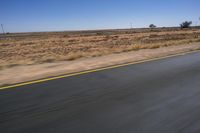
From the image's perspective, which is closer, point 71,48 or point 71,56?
point 71,56

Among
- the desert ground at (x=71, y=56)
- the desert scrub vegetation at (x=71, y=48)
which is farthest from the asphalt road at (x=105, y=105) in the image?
the desert scrub vegetation at (x=71, y=48)

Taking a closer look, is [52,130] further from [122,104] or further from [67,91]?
[67,91]

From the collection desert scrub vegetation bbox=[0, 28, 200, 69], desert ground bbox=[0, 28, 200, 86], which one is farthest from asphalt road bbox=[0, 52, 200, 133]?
desert scrub vegetation bbox=[0, 28, 200, 69]

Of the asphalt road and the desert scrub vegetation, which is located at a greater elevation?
the asphalt road

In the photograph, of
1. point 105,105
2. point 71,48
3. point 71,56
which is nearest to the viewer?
point 105,105

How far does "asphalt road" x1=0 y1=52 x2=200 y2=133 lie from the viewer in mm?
3791

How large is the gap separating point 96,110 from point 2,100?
7.74 ft

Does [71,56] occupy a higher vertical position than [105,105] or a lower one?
lower

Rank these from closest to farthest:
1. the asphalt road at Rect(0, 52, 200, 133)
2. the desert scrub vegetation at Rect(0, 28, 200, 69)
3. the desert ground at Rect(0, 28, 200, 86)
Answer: the asphalt road at Rect(0, 52, 200, 133) → the desert ground at Rect(0, 28, 200, 86) → the desert scrub vegetation at Rect(0, 28, 200, 69)

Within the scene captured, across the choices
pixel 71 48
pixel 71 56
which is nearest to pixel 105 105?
pixel 71 56

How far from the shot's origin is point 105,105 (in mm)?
4836

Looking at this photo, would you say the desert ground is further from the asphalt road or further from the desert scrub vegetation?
the asphalt road

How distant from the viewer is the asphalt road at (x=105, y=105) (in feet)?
12.4

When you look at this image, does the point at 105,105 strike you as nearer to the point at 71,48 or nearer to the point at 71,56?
the point at 71,56
